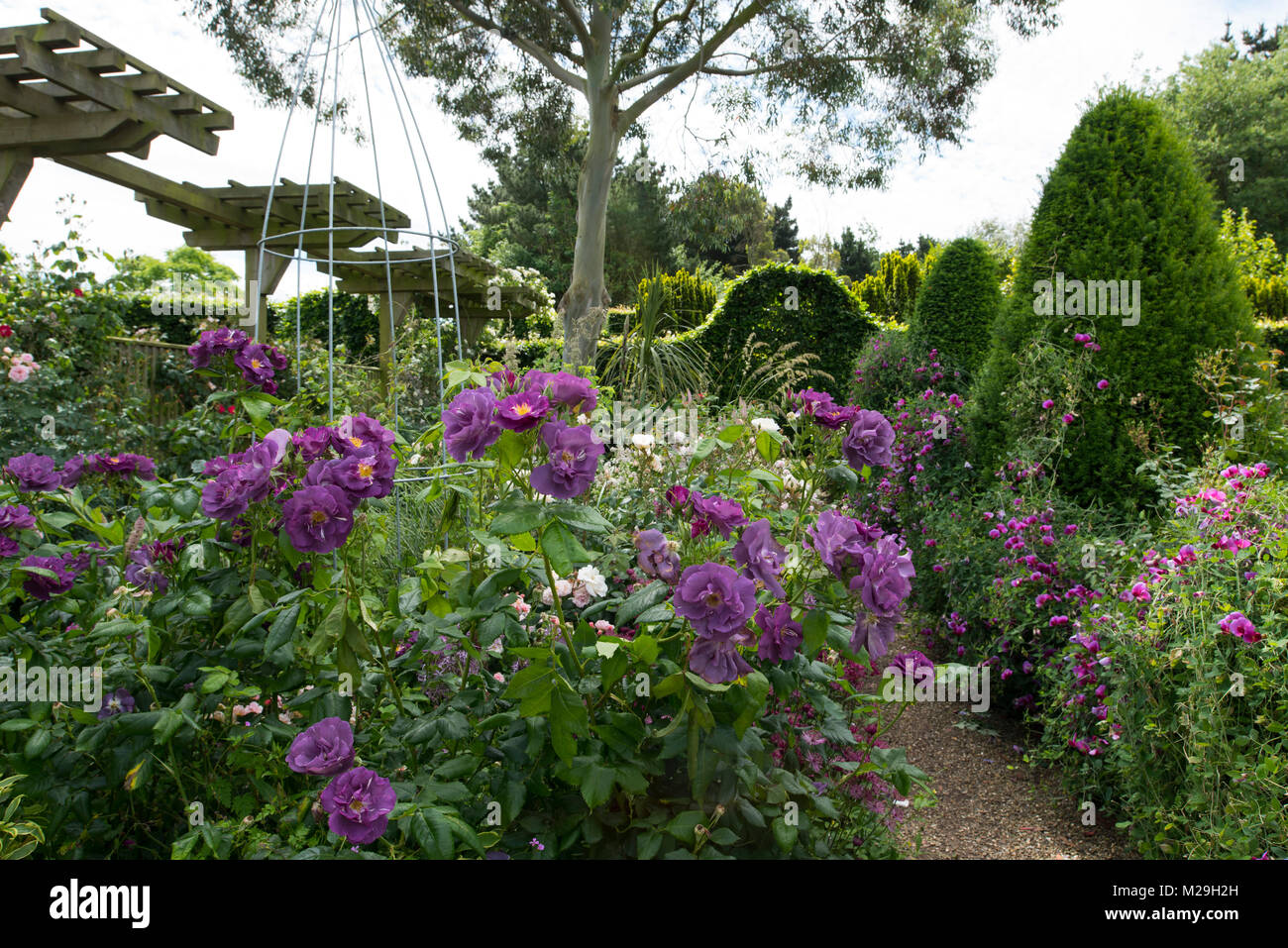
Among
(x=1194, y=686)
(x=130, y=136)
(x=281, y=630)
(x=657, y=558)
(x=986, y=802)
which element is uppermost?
(x=130, y=136)

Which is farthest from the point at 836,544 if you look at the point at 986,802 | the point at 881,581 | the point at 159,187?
the point at 159,187

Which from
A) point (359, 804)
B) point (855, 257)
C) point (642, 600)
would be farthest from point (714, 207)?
point (855, 257)

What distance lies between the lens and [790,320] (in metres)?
9.10

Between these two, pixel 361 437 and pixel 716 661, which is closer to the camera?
pixel 716 661

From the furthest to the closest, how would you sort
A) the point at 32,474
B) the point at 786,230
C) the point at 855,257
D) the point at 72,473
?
the point at 786,230, the point at 855,257, the point at 72,473, the point at 32,474

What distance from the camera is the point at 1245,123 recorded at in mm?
24125

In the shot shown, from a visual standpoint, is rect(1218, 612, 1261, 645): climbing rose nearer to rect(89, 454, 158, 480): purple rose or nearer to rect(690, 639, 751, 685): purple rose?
rect(690, 639, 751, 685): purple rose

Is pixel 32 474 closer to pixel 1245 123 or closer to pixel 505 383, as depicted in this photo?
pixel 505 383

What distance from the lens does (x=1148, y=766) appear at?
235 centimetres

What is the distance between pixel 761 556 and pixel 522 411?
1.46ft

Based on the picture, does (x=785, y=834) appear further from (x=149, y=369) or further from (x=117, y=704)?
(x=149, y=369)

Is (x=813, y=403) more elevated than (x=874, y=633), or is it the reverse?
(x=813, y=403)

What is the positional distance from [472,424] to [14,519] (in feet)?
3.97

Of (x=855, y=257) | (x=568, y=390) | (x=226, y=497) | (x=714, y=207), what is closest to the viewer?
(x=568, y=390)
